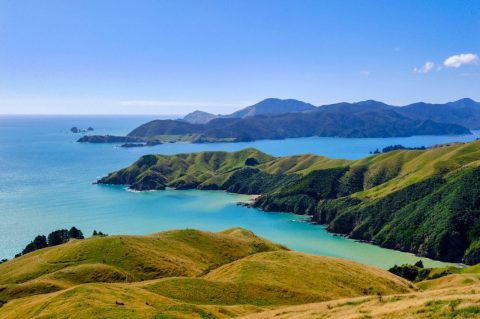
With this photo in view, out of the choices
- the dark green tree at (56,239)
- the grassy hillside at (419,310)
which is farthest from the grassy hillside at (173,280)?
the dark green tree at (56,239)

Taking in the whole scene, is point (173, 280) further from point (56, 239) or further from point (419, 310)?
point (56, 239)

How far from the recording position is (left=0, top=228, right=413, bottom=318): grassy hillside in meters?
54.3

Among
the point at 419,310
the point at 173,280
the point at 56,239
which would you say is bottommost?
the point at 56,239

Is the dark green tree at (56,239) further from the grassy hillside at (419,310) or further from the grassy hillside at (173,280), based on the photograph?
the grassy hillside at (419,310)

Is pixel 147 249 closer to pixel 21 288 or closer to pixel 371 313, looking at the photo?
pixel 21 288

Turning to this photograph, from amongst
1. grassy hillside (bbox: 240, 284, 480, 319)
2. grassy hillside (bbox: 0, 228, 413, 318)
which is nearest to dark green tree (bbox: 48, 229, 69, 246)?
grassy hillside (bbox: 0, 228, 413, 318)

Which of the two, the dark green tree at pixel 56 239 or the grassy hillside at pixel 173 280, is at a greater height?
the grassy hillside at pixel 173 280

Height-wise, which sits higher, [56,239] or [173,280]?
[173,280]

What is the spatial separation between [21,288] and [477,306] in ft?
262

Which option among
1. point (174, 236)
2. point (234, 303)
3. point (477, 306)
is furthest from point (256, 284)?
point (174, 236)

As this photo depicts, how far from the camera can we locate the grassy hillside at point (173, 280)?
54344 mm

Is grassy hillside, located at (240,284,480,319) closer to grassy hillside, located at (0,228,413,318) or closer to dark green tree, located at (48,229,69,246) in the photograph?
grassy hillside, located at (0,228,413,318)

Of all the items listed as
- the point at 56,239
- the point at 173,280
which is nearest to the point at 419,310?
the point at 173,280

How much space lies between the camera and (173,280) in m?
72.6
